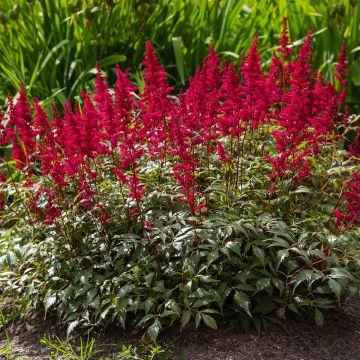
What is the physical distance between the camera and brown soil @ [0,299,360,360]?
324cm

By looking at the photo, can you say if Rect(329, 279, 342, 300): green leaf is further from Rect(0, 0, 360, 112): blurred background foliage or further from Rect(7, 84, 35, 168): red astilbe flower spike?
Rect(0, 0, 360, 112): blurred background foliage

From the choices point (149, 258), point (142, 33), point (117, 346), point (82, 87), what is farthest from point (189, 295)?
point (142, 33)

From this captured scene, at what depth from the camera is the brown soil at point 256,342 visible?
3.24 meters

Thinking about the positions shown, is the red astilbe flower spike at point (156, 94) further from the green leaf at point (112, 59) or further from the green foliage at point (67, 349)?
the green leaf at point (112, 59)

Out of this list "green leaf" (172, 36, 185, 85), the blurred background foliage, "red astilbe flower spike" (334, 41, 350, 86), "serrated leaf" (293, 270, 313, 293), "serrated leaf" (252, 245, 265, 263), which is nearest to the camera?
"serrated leaf" (293, 270, 313, 293)

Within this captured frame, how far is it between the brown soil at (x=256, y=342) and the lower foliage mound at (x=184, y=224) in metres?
0.10

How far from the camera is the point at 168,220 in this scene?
11.7 feet

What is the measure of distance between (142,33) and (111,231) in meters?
4.09

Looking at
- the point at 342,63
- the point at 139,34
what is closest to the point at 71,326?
the point at 342,63

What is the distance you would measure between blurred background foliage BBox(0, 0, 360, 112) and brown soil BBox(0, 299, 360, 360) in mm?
3532

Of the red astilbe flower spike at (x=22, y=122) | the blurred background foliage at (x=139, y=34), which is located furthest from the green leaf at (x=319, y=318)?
the blurred background foliage at (x=139, y=34)

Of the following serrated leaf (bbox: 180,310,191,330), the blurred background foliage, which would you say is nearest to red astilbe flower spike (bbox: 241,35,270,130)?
serrated leaf (bbox: 180,310,191,330)

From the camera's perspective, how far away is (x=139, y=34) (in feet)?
23.2

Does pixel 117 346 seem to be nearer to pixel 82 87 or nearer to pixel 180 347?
pixel 180 347
